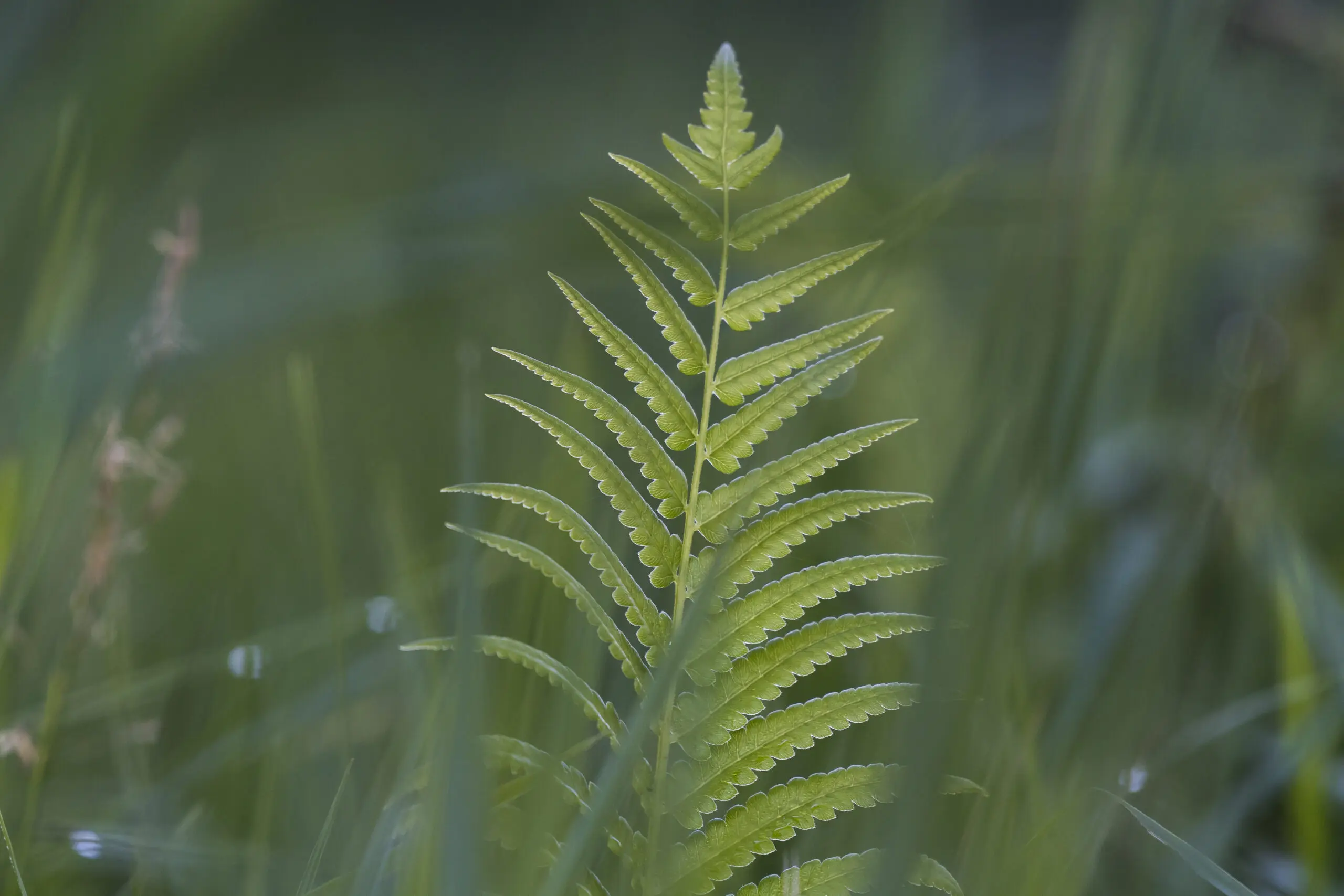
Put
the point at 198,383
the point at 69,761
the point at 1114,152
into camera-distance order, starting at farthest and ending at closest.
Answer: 1. the point at 198,383
2. the point at 1114,152
3. the point at 69,761

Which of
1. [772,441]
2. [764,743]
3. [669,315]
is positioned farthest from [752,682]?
[772,441]

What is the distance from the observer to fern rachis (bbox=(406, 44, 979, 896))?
336 millimetres

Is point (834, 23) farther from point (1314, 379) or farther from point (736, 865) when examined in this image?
point (736, 865)

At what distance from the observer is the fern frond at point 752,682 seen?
338 millimetres

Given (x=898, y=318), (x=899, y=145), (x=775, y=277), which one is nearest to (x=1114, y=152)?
(x=898, y=318)

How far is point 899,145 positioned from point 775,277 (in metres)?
1.06

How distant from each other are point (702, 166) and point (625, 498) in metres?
0.11

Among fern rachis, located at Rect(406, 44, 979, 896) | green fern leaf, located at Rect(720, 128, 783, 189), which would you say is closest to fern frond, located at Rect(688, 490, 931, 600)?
fern rachis, located at Rect(406, 44, 979, 896)

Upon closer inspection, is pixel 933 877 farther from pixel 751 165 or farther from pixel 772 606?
pixel 751 165

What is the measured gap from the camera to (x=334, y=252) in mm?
1376

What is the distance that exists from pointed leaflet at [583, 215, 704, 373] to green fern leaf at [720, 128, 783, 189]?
0.04m

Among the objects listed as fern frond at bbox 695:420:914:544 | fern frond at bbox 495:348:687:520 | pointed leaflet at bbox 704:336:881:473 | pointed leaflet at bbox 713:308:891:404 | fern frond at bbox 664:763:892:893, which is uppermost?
pointed leaflet at bbox 713:308:891:404

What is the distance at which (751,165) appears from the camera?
1.18 feet

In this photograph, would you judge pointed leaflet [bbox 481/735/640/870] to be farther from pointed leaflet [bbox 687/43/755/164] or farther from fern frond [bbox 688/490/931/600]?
pointed leaflet [bbox 687/43/755/164]
